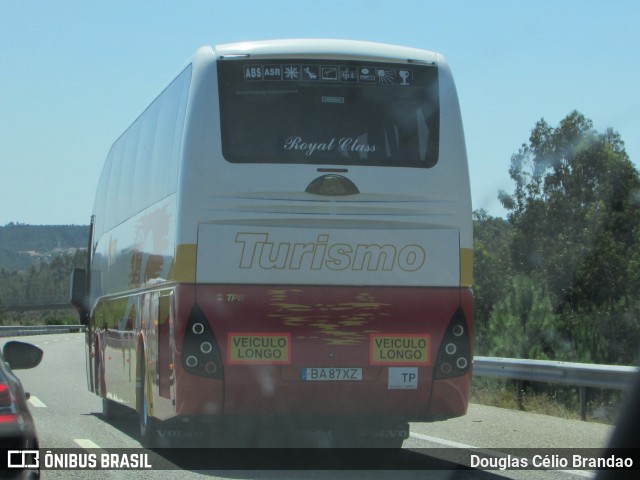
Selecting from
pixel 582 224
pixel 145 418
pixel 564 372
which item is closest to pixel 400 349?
pixel 145 418

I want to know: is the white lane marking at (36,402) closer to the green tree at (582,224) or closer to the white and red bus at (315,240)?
the white and red bus at (315,240)

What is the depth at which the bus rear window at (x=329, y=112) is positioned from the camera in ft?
31.4

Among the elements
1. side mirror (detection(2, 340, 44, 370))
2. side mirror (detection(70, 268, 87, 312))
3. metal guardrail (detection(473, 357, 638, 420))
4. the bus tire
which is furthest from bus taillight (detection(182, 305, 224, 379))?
side mirror (detection(70, 268, 87, 312))

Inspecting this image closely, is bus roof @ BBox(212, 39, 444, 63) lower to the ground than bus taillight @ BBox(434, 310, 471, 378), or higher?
higher

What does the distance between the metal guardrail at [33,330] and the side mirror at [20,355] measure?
5364 cm

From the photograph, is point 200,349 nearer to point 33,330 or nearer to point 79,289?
point 79,289

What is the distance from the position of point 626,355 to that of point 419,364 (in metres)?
34.8

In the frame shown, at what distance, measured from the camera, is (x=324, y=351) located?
945cm

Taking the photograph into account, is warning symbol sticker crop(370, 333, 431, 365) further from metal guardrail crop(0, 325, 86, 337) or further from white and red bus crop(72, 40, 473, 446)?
metal guardrail crop(0, 325, 86, 337)

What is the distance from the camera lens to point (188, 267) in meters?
9.33

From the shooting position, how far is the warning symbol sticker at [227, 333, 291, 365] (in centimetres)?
930

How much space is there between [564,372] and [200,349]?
6.28 meters

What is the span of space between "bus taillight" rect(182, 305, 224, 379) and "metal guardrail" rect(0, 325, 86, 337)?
51.5 m

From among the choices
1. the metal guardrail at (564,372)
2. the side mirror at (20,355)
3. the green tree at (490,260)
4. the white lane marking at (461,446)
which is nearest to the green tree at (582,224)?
the green tree at (490,260)
